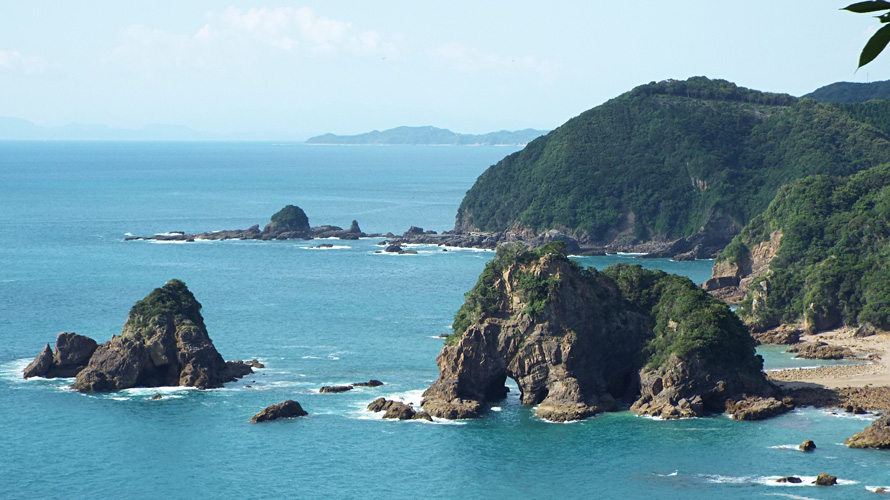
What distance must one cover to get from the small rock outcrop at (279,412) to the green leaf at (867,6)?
166 ft

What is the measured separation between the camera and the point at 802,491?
145ft

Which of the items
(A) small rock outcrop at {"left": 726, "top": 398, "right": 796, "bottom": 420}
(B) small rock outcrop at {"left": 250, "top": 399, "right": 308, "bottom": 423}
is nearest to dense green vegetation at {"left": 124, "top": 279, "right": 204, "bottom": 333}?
(B) small rock outcrop at {"left": 250, "top": 399, "right": 308, "bottom": 423}

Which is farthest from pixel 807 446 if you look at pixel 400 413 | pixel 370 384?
pixel 370 384

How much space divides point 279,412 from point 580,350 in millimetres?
15162

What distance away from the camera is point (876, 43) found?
749 cm

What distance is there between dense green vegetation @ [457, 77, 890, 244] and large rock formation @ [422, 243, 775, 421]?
259 feet

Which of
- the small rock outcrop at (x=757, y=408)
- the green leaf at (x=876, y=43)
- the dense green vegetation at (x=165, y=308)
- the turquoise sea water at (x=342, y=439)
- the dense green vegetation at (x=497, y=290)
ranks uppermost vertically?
the green leaf at (x=876, y=43)

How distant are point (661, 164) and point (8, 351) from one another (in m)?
96.2

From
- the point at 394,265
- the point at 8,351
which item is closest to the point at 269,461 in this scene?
the point at 8,351

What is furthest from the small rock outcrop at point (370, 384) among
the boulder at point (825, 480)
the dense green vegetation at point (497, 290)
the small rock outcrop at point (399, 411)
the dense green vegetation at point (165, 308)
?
the boulder at point (825, 480)

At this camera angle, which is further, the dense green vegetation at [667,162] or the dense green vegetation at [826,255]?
the dense green vegetation at [667,162]

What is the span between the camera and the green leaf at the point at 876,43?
7450 millimetres

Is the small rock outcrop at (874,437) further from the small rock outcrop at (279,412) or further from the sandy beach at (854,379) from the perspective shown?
the small rock outcrop at (279,412)

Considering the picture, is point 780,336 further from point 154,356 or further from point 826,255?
point 154,356
